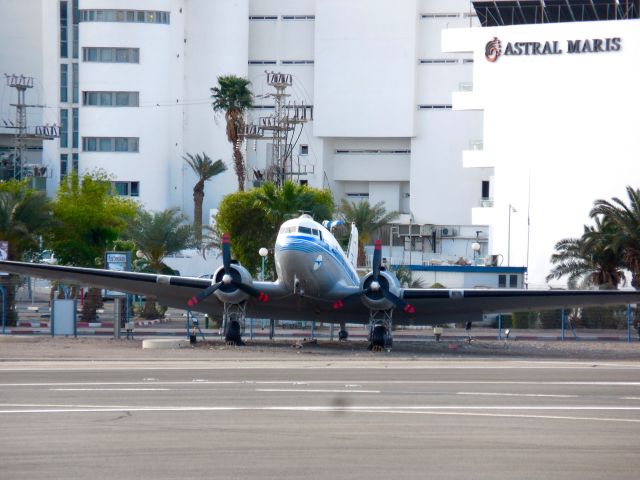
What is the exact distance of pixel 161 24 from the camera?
92000 millimetres

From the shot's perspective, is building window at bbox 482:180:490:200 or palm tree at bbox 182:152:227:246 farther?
building window at bbox 482:180:490:200

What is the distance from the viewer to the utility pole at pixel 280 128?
281 ft

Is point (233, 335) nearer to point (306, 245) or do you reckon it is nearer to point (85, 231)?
point (306, 245)

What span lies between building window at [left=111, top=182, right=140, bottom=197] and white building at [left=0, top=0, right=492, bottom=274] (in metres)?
1.60

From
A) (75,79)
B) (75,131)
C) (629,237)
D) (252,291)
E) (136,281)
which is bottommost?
(252,291)

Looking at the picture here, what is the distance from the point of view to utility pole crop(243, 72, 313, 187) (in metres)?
85.8

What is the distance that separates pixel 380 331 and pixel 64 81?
6816 centimetres

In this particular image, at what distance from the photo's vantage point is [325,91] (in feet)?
326

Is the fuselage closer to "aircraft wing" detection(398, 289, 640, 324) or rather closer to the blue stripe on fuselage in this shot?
the blue stripe on fuselage

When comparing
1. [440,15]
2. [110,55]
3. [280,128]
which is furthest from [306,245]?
[440,15]

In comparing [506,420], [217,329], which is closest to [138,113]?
[217,329]

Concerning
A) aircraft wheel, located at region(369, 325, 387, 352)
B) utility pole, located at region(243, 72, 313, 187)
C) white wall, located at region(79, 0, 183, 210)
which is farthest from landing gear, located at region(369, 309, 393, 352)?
white wall, located at region(79, 0, 183, 210)

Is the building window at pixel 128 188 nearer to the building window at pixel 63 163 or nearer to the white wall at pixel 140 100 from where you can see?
the white wall at pixel 140 100

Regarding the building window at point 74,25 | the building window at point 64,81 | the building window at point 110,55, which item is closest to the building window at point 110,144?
the building window at point 110,55
